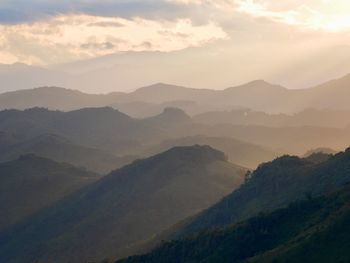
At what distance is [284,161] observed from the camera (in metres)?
185

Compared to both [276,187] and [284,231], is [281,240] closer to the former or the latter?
[284,231]

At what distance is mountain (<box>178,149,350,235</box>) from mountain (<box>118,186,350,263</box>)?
39.9 metres

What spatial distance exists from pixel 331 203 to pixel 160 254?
33.3 meters

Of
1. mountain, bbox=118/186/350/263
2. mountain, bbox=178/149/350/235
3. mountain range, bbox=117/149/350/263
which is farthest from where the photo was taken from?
mountain, bbox=178/149/350/235

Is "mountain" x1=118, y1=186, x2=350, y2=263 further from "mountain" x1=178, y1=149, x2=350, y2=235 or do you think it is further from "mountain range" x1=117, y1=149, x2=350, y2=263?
"mountain" x1=178, y1=149, x2=350, y2=235

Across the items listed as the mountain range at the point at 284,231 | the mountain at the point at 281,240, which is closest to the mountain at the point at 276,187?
the mountain range at the point at 284,231

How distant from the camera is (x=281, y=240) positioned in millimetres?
91812

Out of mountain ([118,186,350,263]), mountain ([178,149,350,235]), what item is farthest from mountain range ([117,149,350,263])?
mountain ([178,149,350,235])

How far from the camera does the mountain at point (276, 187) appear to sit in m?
147

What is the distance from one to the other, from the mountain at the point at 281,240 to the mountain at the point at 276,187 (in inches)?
1571

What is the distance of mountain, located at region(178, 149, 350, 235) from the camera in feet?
483

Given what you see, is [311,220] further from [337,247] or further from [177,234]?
[177,234]

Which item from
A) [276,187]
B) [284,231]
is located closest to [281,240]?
[284,231]

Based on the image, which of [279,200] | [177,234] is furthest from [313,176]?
[177,234]
